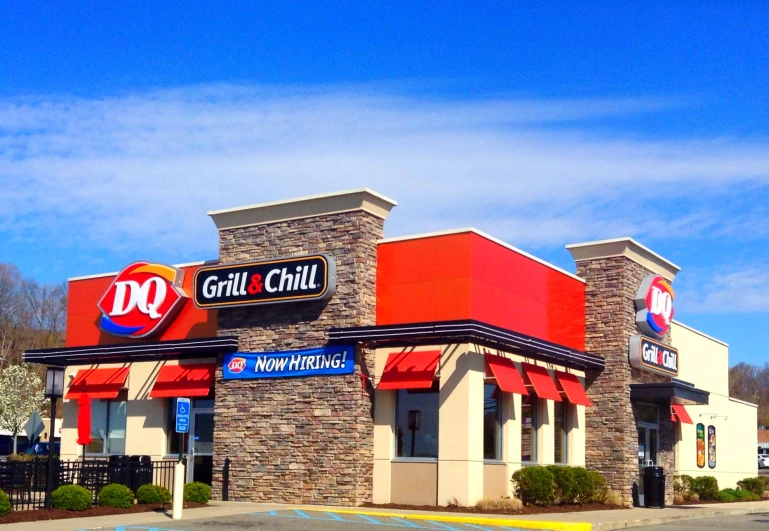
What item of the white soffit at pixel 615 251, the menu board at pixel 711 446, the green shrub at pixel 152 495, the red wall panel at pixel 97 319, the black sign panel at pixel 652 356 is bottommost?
the green shrub at pixel 152 495

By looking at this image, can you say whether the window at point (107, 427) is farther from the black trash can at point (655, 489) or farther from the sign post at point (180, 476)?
the black trash can at point (655, 489)

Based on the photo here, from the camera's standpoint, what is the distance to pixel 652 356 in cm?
3153

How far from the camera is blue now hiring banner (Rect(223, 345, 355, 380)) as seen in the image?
25.3 m

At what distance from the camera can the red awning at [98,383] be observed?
1185 inches

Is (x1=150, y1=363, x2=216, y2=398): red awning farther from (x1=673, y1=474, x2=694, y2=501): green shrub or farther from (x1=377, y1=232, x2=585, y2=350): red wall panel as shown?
(x1=673, y1=474, x2=694, y2=501): green shrub

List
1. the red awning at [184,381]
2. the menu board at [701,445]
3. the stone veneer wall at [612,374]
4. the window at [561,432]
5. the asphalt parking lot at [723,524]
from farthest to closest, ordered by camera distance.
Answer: the menu board at [701,445]
the stone veneer wall at [612,374]
the window at [561,432]
the red awning at [184,381]
the asphalt parking lot at [723,524]

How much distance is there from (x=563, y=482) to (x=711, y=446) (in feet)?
47.6

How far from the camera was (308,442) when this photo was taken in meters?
25.5

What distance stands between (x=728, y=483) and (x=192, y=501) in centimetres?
2454

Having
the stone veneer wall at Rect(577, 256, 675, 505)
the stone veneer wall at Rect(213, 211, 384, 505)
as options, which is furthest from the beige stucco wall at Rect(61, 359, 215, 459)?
the stone veneer wall at Rect(577, 256, 675, 505)

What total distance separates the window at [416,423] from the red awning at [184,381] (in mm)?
5988

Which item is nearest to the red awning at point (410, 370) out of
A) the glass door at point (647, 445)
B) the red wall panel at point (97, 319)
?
the red wall panel at point (97, 319)

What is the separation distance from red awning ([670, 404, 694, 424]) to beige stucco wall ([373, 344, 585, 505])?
875cm

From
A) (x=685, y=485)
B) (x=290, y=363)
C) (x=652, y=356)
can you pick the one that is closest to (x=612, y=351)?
(x=652, y=356)
